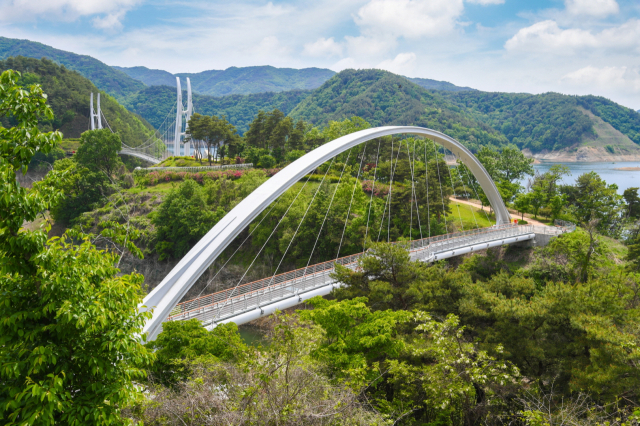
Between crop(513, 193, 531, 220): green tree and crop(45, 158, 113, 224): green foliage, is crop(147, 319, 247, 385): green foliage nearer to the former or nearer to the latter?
crop(513, 193, 531, 220): green tree

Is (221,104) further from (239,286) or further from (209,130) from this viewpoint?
(239,286)

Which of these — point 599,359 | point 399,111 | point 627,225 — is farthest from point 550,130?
point 599,359

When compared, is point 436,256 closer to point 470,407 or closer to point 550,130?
point 470,407

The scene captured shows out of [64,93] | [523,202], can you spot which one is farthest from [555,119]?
[64,93]

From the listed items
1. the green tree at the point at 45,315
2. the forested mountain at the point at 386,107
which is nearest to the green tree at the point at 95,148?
the green tree at the point at 45,315

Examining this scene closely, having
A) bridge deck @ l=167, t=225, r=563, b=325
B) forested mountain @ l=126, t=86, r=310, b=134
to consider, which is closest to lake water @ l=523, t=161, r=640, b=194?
bridge deck @ l=167, t=225, r=563, b=325

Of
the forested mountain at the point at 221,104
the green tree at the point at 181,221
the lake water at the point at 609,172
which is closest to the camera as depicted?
the green tree at the point at 181,221

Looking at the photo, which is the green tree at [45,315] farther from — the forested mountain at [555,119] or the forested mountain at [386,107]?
the forested mountain at [555,119]
